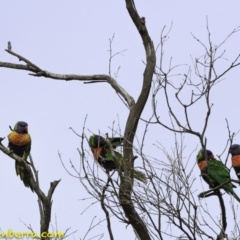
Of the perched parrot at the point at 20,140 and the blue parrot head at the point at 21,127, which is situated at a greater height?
the blue parrot head at the point at 21,127

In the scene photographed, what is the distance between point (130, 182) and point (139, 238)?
45 centimetres

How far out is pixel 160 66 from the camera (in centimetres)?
460

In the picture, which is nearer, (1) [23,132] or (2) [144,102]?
(2) [144,102]

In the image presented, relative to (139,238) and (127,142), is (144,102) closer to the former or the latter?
(127,142)

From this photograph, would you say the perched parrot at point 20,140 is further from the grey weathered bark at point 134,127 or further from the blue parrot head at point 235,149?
the grey weathered bark at point 134,127

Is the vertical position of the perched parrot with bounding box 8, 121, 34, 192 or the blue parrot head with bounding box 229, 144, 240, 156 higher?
the perched parrot with bounding box 8, 121, 34, 192

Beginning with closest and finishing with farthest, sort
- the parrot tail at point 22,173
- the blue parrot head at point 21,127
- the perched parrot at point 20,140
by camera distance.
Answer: the parrot tail at point 22,173
the perched parrot at point 20,140
the blue parrot head at point 21,127

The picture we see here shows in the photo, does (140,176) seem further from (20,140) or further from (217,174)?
(20,140)

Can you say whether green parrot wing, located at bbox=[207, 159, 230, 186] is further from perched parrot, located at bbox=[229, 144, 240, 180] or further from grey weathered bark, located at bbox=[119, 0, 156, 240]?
grey weathered bark, located at bbox=[119, 0, 156, 240]

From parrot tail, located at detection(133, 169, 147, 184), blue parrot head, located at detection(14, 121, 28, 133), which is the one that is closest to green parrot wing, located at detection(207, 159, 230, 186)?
parrot tail, located at detection(133, 169, 147, 184)

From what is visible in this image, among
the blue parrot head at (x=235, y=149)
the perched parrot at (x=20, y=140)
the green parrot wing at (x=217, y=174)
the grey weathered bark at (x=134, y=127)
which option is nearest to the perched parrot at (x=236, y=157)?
the blue parrot head at (x=235, y=149)

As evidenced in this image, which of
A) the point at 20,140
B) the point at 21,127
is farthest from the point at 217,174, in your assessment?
the point at 21,127

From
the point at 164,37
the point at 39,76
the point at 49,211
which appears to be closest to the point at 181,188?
the point at 164,37

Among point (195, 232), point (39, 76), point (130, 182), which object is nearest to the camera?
point (195, 232)
